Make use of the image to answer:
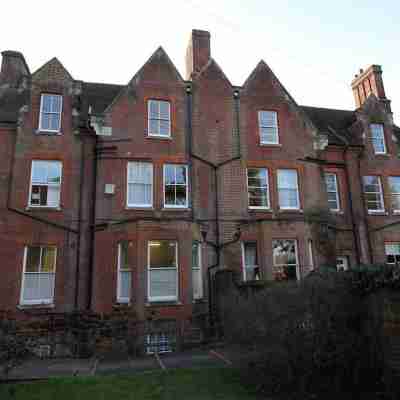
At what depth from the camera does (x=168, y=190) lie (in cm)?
1930

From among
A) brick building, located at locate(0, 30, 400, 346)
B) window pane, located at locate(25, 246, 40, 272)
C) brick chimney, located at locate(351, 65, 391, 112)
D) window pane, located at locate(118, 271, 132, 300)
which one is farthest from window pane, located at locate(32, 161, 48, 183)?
brick chimney, located at locate(351, 65, 391, 112)

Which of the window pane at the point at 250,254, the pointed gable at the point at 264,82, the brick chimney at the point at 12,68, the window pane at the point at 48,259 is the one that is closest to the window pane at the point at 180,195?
the window pane at the point at 250,254

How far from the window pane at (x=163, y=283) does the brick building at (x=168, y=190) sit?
44 mm

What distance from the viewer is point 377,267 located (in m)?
9.16

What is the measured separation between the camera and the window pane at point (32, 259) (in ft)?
57.3

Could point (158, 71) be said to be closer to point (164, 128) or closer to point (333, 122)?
point (164, 128)

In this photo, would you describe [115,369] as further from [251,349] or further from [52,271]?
[52,271]

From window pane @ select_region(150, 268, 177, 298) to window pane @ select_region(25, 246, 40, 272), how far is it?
560 cm

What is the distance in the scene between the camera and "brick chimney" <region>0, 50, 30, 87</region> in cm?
2114

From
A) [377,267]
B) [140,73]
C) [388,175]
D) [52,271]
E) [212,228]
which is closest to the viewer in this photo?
[377,267]

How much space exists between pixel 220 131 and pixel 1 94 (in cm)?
1203

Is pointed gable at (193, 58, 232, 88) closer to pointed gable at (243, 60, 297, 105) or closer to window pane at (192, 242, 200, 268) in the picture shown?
pointed gable at (243, 60, 297, 105)

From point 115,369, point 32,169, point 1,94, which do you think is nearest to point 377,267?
point 115,369

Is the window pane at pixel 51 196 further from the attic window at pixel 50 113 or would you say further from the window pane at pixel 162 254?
the window pane at pixel 162 254
